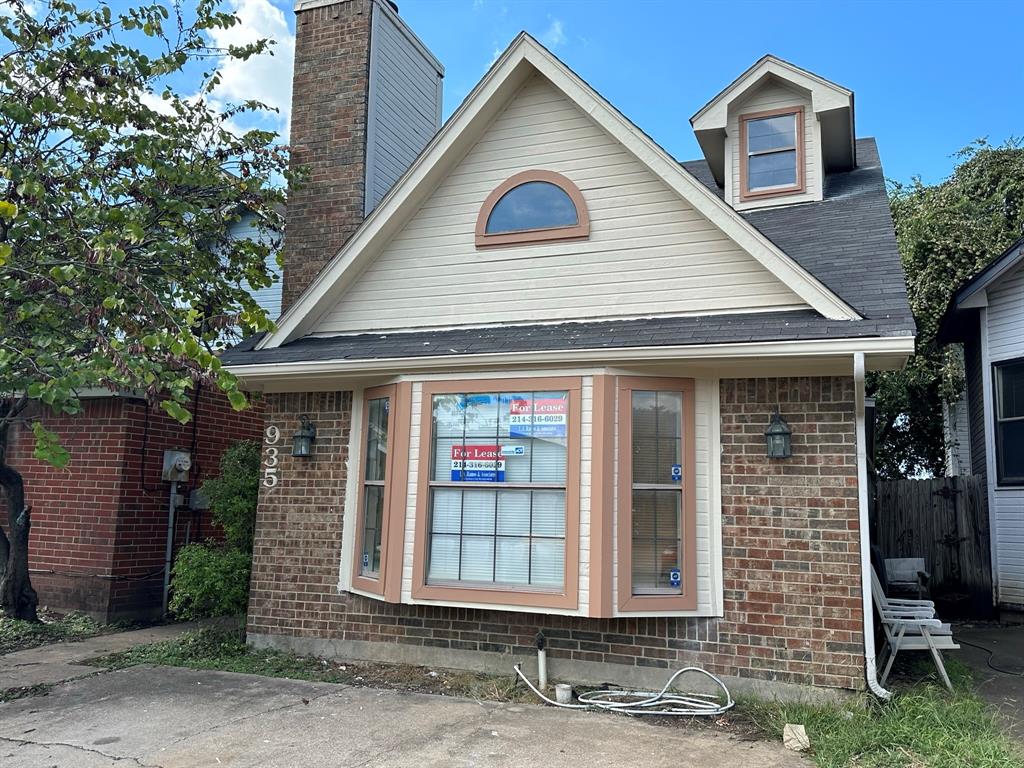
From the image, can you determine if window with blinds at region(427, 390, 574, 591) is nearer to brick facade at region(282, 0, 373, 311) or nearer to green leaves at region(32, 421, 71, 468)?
green leaves at region(32, 421, 71, 468)

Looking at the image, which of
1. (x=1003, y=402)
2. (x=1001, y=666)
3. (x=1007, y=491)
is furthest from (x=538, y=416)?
(x=1003, y=402)

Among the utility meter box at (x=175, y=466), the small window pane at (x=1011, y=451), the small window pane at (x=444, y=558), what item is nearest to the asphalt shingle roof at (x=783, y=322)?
the small window pane at (x=444, y=558)

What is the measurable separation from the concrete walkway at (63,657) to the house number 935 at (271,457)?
2.26 meters

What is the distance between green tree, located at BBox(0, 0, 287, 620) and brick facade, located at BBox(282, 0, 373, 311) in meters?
0.46

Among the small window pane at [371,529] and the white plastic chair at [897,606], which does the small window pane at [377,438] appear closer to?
the small window pane at [371,529]

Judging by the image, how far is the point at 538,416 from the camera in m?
6.73

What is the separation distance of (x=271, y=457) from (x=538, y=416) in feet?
9.85

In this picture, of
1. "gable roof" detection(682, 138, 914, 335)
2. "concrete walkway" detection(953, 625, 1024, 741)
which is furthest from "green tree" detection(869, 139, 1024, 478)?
"concrete walkway" detection(953, 625, 1024, 741)

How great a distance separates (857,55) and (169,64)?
434 inches

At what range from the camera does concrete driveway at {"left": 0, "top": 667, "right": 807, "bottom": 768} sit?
4.93m

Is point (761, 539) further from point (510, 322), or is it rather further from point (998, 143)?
point (998, 143)

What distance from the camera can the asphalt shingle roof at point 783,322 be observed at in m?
6.05

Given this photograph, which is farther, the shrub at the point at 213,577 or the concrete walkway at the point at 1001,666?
the shrub at the point at 213,577

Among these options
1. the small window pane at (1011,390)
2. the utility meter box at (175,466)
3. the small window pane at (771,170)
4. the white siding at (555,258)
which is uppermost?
the small window pane at (771,170)
